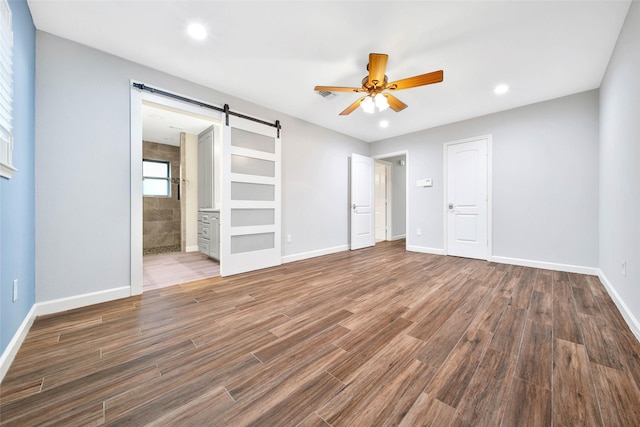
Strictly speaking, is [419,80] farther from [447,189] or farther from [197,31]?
[447,189]

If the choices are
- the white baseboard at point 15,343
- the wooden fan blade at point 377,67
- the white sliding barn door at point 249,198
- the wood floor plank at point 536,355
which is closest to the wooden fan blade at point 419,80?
the wooden fan blade at point 377,67

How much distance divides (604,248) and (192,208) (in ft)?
22.9

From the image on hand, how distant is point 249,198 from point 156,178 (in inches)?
160

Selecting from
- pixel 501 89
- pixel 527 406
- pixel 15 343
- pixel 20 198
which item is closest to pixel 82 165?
pixel 20 198

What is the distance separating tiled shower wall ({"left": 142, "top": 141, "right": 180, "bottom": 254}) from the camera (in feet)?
18.8

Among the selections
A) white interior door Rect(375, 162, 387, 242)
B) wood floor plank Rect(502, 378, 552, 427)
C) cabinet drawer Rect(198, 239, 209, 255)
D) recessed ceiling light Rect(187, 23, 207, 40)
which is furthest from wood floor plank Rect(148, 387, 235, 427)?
white interior door Rect(375, 162, 387, 242)

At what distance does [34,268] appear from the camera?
2041 millimetres

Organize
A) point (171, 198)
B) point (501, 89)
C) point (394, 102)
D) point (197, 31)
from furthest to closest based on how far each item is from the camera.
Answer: point (171, 198), point (501, 89), point (394, 102), point (197, 31)

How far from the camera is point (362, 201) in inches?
212

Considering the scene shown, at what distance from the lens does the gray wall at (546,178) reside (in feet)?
10.6

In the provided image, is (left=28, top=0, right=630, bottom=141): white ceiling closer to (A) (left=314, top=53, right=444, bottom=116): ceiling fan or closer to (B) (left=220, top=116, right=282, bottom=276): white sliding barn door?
(A) (left=314, top=53, right=444, bottom=116): ceiling fan

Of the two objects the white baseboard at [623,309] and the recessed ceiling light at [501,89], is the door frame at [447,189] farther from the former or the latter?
the white baseboard at [623,309]

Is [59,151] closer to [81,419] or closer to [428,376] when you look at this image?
[81,419]

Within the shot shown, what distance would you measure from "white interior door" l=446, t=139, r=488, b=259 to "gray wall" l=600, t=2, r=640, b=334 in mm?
1385
